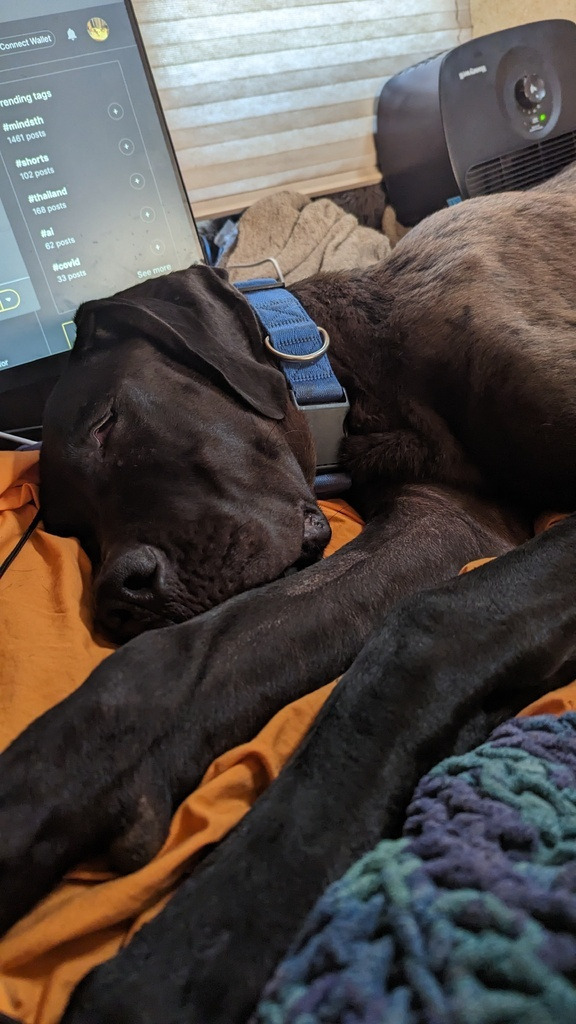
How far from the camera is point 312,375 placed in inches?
69.9

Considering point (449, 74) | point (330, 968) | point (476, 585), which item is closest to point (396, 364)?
point (476, 585)

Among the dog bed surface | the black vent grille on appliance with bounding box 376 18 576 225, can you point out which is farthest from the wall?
the dog bed surface

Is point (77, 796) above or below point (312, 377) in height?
below

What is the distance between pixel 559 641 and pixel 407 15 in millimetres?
4008

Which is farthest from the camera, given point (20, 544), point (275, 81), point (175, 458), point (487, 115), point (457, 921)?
point (275, 81)

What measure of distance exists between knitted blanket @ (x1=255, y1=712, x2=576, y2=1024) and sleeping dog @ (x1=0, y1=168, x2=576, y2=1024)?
0.06 meters

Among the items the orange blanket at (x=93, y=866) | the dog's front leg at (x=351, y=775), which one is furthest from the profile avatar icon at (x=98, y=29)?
the dog's front leg at (x=351, y=775)

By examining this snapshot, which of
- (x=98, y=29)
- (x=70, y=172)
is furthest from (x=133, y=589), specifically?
(x=98, y=29)

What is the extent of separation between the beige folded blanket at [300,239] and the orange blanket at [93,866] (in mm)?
2028

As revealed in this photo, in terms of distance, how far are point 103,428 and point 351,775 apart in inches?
38.4

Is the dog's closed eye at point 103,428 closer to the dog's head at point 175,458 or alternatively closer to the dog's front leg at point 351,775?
the dog's head at point 175,458

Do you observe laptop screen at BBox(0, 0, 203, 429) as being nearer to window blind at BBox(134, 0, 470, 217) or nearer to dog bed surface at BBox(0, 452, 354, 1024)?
window blind at BBox(134, 0, 470, 217)

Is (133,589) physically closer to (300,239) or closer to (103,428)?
(103,428)

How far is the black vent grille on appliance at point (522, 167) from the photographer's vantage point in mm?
3316
